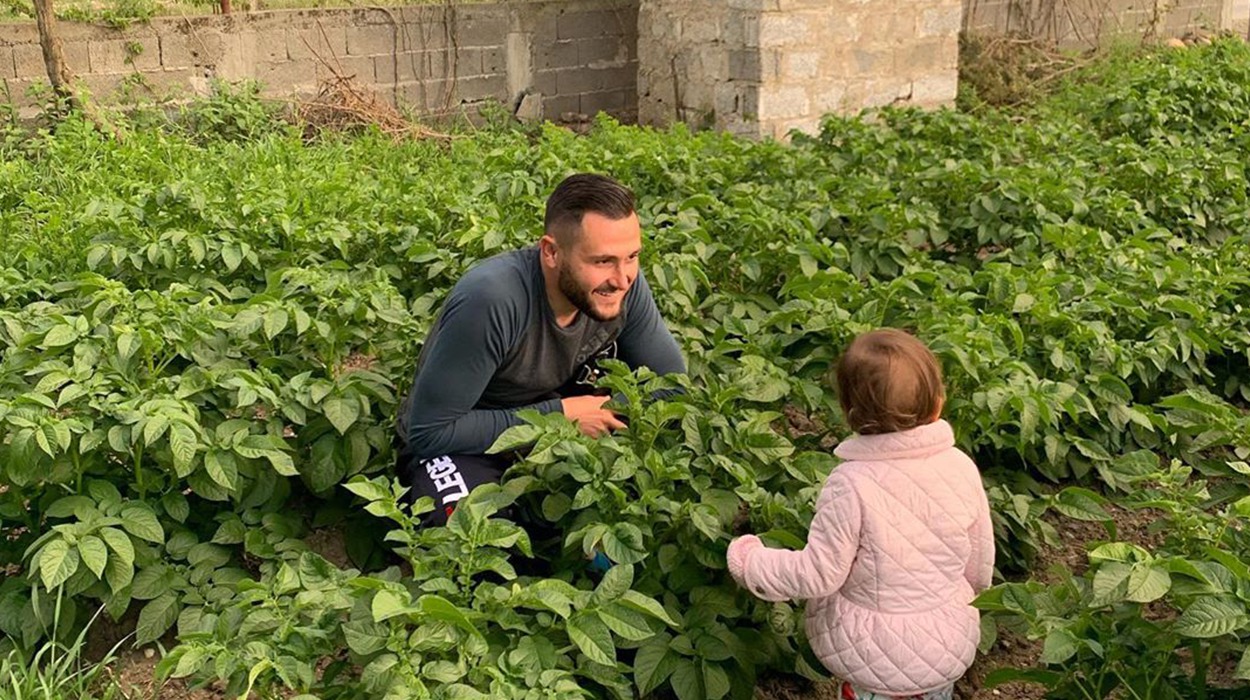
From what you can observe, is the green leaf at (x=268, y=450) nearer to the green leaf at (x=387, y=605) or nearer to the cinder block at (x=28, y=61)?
the green leaf at (x=387, y=605)

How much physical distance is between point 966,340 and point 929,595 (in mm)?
1068

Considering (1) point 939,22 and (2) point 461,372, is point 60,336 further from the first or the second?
(1) point 939,22

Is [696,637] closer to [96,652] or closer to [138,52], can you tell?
[96,652]

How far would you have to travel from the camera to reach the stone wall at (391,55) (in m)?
8.18

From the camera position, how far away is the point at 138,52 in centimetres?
827

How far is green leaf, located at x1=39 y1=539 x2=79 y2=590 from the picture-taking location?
2.86 metres

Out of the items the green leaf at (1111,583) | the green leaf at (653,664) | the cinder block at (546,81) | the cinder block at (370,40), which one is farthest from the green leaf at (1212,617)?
the cinder block at (546,81)

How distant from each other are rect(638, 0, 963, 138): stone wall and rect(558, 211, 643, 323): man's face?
5.50 m

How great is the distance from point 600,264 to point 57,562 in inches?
51.7

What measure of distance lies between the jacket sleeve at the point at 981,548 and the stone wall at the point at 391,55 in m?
6.67

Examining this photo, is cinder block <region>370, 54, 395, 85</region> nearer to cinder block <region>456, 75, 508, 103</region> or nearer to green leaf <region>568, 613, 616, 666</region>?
cinder block <region>456, 75, 508, 103</region>

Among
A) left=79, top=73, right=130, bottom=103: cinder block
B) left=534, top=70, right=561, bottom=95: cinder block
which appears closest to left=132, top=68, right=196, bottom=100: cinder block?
left=79, top=73, right=130, bottom=103: cinder block

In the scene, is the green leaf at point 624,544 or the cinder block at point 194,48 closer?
the green leaf at point 624,544

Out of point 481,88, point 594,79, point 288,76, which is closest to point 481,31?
point 481,88
